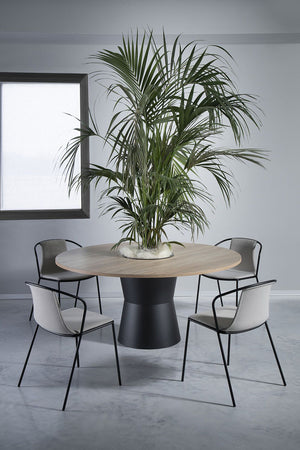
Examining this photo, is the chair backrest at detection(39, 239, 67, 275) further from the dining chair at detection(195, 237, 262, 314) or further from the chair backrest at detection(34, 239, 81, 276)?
the dining chair at detection(195, 237, 262, 314)

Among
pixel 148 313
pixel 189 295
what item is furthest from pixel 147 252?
pixel 189 295

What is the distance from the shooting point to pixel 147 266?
10.5ft

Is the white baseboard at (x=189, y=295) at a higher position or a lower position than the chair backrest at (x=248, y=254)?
lower

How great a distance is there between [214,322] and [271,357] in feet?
2.63

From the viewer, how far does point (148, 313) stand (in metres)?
3.47

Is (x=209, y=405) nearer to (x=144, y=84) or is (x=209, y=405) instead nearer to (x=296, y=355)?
(x=296, y=355)

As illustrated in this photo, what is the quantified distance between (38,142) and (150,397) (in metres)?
3.23

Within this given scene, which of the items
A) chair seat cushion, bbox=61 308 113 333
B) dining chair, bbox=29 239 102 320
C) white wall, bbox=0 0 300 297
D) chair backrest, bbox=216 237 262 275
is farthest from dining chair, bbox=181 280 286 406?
white wall, bbox=0 0 300 297

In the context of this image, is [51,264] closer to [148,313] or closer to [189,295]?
[148,313]

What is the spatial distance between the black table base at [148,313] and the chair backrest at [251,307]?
2.86 feet

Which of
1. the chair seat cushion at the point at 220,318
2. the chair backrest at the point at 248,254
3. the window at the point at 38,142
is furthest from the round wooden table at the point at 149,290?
the window at the point at 38,142

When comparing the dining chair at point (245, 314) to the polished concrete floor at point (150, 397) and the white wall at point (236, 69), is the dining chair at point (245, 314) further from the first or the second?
the white wall at point (236, 69)

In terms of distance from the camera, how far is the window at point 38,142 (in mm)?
5039

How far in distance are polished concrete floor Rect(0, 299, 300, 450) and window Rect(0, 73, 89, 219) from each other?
1626 mm
